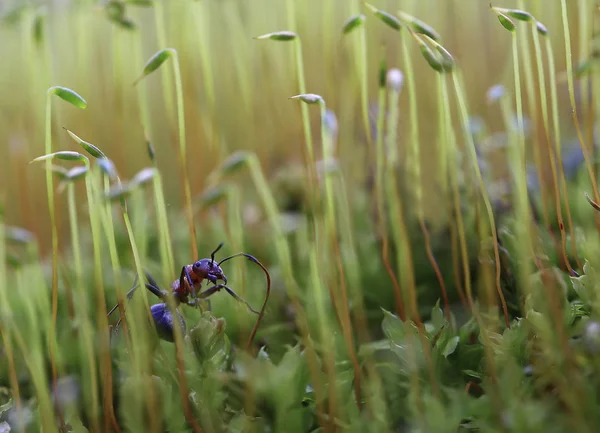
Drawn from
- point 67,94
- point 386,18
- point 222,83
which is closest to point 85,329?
point 67,94

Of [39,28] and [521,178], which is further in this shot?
[39,28]

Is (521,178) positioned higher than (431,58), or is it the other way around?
(431,58)

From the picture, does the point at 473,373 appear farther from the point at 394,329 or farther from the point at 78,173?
the point at 78,173

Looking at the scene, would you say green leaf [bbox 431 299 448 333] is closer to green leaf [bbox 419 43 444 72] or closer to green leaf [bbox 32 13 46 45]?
green leaf [bbox 419 43 444 72]

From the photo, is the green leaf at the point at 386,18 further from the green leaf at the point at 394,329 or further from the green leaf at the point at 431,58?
the green leaf at the point at 394,329

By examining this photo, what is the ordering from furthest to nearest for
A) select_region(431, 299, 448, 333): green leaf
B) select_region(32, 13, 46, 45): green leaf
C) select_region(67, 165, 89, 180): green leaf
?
select_region(32, 13, 46, 45): green leaf → select_region(431, 299, 448, 333): green leaf → select_region(67, 165, 89, 180): green leaf

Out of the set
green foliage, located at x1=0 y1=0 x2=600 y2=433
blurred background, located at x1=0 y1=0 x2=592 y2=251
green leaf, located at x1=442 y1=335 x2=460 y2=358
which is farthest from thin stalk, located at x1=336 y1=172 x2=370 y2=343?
blurred background, located at x1=0 y1=0 x2=592 y2=251

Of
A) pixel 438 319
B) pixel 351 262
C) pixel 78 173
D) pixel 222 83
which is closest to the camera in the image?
pixel 78 173

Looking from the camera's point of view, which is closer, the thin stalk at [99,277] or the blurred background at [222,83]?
the thin stalk at [99,277]

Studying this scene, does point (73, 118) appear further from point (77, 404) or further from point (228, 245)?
point (77, 404)

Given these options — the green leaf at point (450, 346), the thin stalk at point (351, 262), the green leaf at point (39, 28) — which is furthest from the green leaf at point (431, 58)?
the green leaf at point (39, 28)

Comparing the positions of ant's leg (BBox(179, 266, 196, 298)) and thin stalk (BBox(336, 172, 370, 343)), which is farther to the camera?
thin stalk (BBox(336, 172, 370, 343))

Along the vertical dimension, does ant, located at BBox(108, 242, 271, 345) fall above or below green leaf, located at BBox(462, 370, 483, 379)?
above
